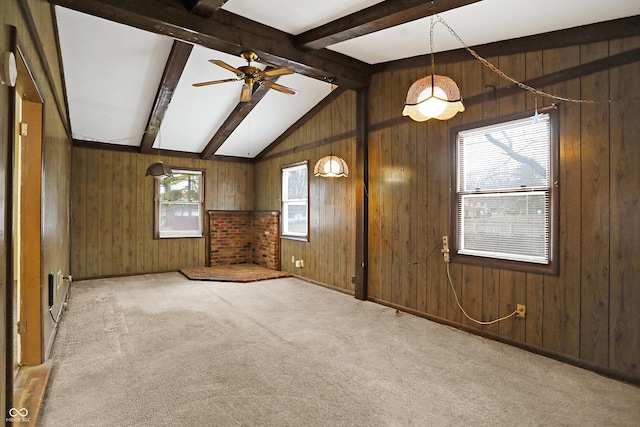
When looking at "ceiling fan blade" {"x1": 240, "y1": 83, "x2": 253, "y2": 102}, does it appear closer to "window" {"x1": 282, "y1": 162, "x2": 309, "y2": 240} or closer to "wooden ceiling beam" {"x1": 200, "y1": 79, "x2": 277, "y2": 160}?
"wooden ceiling beam" {"x1": 200, "y1": 79, "x2": 277, "y2": 160}

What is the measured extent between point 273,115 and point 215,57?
193 centimetres

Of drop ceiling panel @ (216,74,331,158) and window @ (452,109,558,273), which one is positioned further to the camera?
drop ceiling panel @ (216,74,331,158)

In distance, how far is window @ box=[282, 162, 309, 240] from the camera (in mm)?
6664

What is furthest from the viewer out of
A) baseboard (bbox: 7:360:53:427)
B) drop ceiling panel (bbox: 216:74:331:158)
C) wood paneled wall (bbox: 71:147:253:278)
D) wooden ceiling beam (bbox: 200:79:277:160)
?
wood paneled wall (bbox: 71:147:253:278)

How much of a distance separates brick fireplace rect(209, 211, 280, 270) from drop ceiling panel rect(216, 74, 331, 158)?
1.47 metres

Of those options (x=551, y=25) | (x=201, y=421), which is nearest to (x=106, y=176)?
(x=201, y=421)

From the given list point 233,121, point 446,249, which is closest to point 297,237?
point 233,121

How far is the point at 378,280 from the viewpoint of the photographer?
4.86 metres

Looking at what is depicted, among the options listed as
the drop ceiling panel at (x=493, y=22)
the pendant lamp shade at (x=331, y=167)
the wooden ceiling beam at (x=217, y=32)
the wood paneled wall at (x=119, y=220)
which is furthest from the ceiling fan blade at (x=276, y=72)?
the wood paneled wall at (x=119, y=220)

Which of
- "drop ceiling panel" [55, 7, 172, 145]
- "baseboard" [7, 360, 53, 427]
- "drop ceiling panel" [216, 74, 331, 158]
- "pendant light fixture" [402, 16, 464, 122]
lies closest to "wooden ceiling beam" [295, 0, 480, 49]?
"pendant light fixture" [402, 16, 464, 122]

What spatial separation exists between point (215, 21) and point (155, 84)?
1.76 meters

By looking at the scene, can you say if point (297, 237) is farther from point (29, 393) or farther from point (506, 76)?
point (29, 393)

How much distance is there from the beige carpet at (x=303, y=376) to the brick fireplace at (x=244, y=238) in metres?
3.16

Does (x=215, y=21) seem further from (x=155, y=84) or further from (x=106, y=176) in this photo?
(x=106, y=176)
